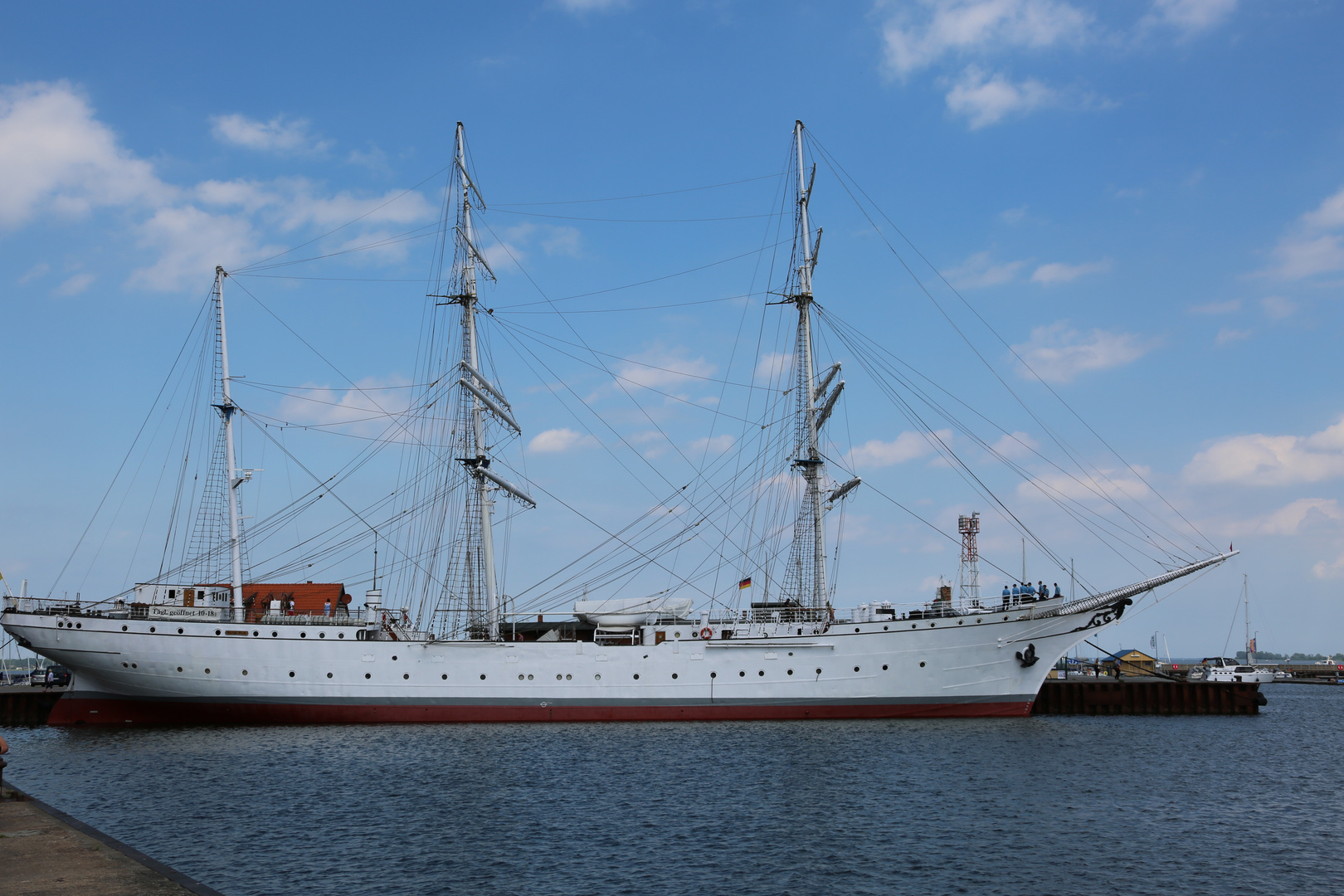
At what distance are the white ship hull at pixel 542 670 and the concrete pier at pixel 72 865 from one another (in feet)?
73.1

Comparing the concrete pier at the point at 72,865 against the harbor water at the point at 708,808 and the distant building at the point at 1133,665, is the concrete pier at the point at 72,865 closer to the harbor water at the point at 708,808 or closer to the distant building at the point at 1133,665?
the harbor water at the point at 708,808

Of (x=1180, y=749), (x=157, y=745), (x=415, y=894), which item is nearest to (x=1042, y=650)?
(x=1180, y=749)

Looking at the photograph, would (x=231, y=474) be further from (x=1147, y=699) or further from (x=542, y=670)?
(x=1147, y=699)

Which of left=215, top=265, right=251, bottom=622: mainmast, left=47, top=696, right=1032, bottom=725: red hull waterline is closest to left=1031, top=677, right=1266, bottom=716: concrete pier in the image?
left=47, top=696, right=1032, bottom=725: red hull waterline

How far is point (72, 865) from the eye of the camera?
12.5 meters

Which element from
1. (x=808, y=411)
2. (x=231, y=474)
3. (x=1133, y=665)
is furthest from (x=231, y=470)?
(x=1133, y=665)

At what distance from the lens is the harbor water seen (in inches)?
666

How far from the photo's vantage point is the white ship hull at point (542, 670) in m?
37.2

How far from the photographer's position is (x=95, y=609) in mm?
38562

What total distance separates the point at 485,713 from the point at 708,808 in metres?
18.1

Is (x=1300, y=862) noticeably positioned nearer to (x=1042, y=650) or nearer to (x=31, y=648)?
(x=1042, y=650)

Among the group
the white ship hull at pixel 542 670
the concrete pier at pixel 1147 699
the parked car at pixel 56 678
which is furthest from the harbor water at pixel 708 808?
the parked car at pixel 56 678

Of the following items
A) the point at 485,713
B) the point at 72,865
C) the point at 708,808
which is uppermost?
the point at 72,865

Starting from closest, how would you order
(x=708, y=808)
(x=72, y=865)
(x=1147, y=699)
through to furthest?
(x=72, y=865)
(x=708, y=808)
(x=1147, y=699)
